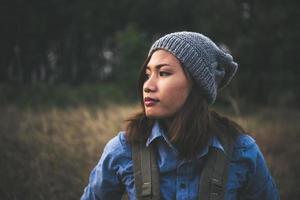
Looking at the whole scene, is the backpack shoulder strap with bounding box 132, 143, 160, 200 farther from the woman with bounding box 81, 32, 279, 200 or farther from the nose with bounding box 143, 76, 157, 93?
the nose with bounding box 143, 76, 157, 93

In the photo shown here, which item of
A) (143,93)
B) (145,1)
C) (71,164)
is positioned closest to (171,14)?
(145,1)

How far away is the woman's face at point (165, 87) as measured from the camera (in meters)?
2.05

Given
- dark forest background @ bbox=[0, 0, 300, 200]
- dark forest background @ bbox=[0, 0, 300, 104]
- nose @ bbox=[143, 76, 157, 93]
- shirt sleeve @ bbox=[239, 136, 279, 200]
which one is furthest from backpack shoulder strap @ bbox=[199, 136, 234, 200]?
dark forest background @ bbox=[0, 0, 300, 104]

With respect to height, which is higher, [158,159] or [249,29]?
[249,29]

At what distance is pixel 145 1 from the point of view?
2041cm

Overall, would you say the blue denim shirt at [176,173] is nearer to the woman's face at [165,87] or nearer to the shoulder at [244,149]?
the shoulder at [244,149]

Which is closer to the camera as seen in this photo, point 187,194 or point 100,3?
point 187,194

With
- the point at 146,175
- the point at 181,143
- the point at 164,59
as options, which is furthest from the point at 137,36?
the point at 146,175

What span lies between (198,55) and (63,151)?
3030mm

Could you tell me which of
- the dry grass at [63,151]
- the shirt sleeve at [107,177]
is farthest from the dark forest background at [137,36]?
the shirt sleeve at [107,177]

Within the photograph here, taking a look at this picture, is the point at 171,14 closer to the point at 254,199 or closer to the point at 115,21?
the point at 115,21

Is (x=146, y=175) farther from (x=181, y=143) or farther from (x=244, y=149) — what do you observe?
(x=244, y=149)

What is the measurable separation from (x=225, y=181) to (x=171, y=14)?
1928 centimetres

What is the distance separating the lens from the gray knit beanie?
2.06m
